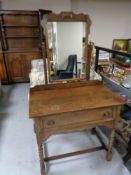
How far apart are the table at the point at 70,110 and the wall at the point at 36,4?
10.4 feet

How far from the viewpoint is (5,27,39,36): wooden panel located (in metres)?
3.57

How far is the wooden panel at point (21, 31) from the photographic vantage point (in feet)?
11.7

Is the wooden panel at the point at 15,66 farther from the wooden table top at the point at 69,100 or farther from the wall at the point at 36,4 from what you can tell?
the wooden table top at the point at 69,100

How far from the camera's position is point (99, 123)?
1.21m

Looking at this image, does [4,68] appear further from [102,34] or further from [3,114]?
[102,34]

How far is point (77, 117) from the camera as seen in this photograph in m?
1.12

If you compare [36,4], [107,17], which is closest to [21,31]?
[36,4]

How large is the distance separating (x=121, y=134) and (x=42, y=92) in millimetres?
1103

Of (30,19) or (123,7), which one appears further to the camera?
(123,7)

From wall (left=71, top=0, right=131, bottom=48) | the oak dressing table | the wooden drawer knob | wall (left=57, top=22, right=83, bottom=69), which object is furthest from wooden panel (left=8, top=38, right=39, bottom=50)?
the wooden drawer knob

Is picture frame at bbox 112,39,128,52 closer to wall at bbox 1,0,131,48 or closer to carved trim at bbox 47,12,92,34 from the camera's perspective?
wall at bbox 1,0,131,48

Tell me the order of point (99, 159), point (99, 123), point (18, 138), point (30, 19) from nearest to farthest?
point (99, 123), point (99, 159), point (18, 138), point (30, 19)

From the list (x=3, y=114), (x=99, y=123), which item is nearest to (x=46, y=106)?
(x=99, y=123)

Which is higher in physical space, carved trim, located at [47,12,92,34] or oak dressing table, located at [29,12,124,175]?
carved trim, located at [47,12,92,34]
